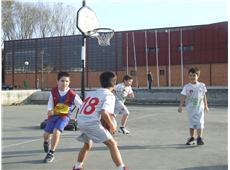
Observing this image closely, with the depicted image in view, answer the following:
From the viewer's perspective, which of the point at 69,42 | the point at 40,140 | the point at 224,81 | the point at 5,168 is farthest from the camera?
the point at 69,42

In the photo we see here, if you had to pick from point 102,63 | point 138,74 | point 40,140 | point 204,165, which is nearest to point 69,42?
point 102,63

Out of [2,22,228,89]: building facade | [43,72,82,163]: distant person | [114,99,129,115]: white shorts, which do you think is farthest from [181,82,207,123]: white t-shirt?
[2,22,228,89]: building facade

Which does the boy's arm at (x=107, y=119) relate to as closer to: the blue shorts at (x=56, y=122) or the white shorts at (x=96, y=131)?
the white shorts at (x=96, y=131)

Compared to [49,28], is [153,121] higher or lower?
lower

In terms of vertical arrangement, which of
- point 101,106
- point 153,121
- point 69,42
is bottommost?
point 153,121

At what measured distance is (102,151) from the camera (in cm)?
852

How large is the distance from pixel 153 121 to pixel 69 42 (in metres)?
41.4

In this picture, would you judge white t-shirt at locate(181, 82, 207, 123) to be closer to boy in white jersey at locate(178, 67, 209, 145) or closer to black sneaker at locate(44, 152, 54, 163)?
boy in white jersey at locate(178, 67, 209, 145)

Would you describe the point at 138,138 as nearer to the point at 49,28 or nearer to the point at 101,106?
the point at 101,106

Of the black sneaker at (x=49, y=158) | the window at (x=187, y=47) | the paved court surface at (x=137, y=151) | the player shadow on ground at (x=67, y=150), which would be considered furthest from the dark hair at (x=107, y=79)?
the window at (x=187, y=47)

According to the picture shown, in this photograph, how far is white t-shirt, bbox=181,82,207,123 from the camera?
30.8 feet

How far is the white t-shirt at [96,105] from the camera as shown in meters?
6.46

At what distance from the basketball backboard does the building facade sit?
108ft

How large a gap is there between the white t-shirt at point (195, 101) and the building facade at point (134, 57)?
122ft
